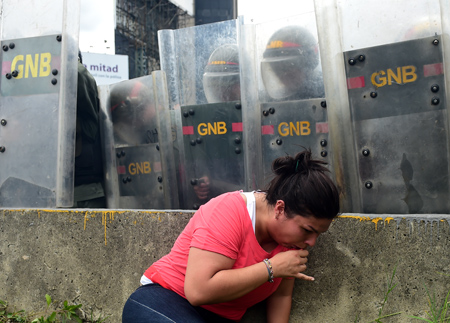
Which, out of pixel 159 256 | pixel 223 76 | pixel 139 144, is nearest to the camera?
pixel 159 256

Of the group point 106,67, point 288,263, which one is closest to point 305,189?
point 288,263

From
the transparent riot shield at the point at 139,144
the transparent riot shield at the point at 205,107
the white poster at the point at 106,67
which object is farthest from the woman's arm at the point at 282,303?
the white poster at the point at 106,67

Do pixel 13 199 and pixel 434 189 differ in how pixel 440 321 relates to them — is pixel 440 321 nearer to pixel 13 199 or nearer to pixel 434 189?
pixel 434 189

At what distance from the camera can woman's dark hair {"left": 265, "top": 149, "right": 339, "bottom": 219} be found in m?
1.80

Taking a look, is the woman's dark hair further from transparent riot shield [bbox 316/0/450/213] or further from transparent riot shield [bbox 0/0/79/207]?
transparent riot shield [bbox 0/0/79/207]

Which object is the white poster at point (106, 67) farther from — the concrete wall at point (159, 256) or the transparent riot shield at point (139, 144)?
the concrete wall at point (159, 256)

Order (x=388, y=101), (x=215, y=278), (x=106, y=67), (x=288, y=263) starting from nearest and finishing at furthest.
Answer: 1. (x=215, y=278)
2. (x=288, y=263)
3. (x=388, y=101)
4. (x=106, y=67)

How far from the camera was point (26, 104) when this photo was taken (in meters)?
3.39

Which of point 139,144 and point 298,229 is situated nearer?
point 298,229

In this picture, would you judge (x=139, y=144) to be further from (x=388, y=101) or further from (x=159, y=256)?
(x=388, y=101)

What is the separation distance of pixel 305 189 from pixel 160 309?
2.53ft

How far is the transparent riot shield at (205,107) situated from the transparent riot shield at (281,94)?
14cm

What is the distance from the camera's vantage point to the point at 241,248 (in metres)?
1.93

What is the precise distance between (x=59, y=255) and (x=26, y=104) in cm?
115
